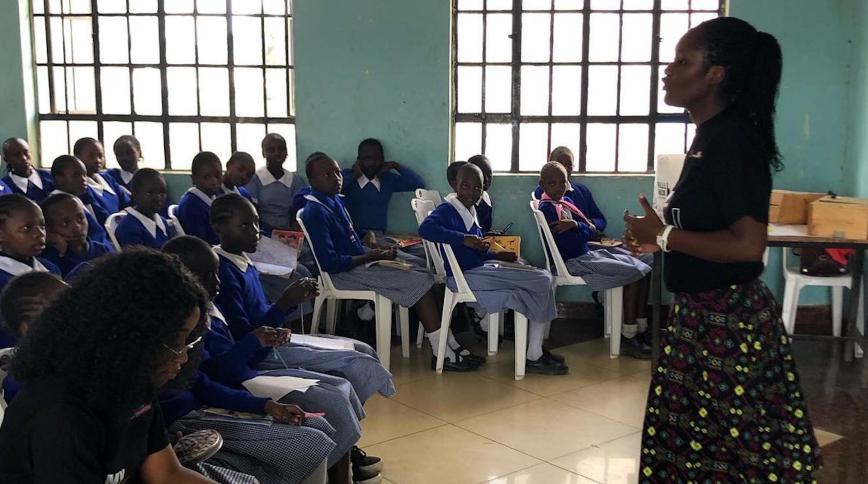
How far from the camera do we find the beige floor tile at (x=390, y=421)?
364 cm

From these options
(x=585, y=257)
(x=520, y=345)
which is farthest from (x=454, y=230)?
(x=585, y=257)

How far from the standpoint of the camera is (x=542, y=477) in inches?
126

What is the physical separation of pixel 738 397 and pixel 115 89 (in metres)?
5.26

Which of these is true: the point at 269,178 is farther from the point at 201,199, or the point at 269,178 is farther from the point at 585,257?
the point at 585,257

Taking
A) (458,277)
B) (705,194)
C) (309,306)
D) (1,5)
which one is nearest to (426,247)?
(458,277)

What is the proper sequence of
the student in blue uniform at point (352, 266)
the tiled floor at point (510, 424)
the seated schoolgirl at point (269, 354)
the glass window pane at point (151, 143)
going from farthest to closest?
the glass window pane at point (151, 143)
the student in blue uniform at point (352, 266)
the tiled floor at point (510, 424)
the seated schoolgirl at point (269, 354)

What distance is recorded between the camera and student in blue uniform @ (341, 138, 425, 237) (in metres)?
5.50

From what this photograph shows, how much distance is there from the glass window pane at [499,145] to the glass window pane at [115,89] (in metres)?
2.57

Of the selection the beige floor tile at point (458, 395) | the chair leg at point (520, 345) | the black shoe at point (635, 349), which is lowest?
the beige floor tile at point (458, 395)

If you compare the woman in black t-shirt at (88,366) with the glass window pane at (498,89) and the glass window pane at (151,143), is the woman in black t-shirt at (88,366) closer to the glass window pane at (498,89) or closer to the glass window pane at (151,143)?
the glass window pane at (498,89)

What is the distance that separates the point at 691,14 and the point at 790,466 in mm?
4198

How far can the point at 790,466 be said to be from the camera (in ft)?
6.23

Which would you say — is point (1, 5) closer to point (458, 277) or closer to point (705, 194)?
point (458, 277)

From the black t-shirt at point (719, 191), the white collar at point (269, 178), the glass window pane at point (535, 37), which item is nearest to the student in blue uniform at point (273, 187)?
the white collar at point (269, 178)
